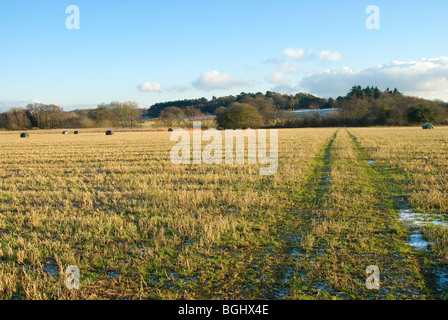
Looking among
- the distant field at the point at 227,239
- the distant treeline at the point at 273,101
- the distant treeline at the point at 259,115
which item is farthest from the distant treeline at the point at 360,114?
the distant field at the point at 227,239

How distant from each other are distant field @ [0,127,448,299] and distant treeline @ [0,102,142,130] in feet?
Answer: 313

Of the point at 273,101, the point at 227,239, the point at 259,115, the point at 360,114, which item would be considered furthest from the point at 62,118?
the point at 227,239

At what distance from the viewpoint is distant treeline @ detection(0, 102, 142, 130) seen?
97812 millimetres

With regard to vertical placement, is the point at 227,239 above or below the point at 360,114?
below

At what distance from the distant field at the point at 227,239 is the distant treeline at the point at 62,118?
9554 centimetres

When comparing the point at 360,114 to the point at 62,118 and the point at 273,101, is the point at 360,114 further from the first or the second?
the point at 62,118

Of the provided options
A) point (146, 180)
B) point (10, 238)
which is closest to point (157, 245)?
point (10, 238)

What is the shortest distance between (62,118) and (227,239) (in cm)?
11168

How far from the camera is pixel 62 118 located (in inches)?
Result: 3989

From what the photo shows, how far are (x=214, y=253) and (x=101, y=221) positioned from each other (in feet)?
10.9

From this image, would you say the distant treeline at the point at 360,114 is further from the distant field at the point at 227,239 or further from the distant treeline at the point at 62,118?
the distant field at the point at 227,239

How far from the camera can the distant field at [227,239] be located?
174 inches

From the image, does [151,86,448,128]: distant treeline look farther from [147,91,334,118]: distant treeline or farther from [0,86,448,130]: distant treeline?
[147,91,334,118]: distant treeline

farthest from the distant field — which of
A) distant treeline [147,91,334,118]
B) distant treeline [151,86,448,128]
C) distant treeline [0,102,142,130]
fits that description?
distant treeline [147,91,334,118]
